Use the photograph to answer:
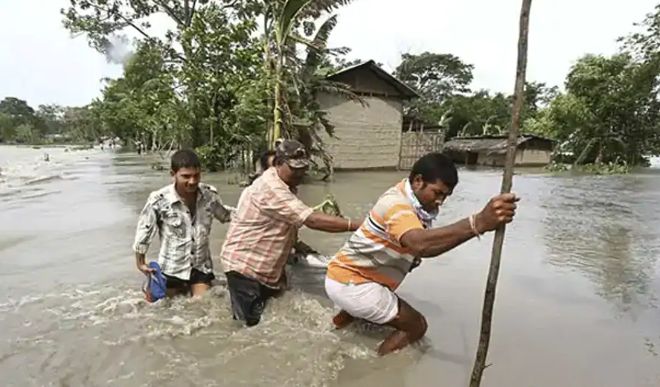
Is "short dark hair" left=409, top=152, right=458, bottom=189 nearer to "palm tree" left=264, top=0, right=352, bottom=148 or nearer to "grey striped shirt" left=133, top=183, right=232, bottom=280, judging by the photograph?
"grey striped shirt" left=133, top=183, right=232, bottom=280

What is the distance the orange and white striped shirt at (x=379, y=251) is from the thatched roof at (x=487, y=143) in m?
26.9

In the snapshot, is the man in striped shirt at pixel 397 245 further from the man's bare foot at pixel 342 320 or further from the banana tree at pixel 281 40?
the banana tree at pixel 281 40

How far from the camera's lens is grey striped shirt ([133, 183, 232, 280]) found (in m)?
4.00

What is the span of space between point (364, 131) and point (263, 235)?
17.8 metres

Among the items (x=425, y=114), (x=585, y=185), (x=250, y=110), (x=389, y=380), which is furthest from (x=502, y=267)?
(x=425, y=114)

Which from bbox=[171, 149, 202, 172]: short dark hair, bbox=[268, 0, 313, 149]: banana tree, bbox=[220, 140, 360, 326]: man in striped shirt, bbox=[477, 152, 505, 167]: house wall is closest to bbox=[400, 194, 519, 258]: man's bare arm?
bbox=[220, 140, 360, 326]: man in striped shirt

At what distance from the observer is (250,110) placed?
13.7 metres

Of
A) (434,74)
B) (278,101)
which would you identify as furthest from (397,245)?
(434,74)

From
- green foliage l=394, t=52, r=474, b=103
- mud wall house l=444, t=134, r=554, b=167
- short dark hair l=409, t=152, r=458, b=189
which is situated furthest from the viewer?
green foliage l=394, t=52, r=474, b=103

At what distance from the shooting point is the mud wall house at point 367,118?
66.1 feet

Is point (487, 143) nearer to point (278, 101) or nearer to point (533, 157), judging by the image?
point (533, 157)

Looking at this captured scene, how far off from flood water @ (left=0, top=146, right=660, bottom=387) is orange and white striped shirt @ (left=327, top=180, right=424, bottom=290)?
1.87 ft

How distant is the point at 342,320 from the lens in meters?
3.66

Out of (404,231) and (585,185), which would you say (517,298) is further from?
(585,185)
